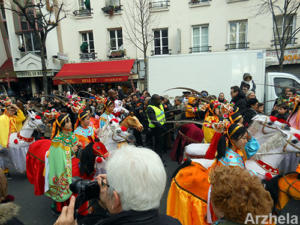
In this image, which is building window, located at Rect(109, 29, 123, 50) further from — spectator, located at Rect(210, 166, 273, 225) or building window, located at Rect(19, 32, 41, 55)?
spectator, located at Rect(210, 166, 273, 225)

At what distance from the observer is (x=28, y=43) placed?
16.1m

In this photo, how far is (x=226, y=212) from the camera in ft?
4.29

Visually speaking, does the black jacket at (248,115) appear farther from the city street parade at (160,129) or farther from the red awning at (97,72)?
the red awning at (97,72)

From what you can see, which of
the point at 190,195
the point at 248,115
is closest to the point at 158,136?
the point at 248,115

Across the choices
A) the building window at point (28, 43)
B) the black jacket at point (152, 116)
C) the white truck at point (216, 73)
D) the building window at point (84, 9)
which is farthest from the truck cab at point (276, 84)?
the building window at point (28, 43)

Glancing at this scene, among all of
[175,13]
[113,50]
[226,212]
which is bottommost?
[226,212]

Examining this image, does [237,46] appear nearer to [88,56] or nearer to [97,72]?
[97,72]

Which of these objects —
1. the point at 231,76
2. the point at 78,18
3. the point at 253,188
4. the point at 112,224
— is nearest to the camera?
the point at 112,224

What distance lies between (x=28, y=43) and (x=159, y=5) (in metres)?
11.2

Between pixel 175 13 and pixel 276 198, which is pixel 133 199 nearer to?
pixel 276 198

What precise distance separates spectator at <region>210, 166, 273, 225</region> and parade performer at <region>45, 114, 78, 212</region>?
245cm

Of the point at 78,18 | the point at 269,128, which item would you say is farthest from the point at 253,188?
the point at 78,18

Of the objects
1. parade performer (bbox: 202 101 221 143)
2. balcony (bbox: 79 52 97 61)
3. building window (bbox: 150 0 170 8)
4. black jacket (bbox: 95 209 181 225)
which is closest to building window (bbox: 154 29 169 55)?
building window (bbox: 150 0 170 8)

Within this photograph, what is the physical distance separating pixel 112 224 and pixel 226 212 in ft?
2.49
